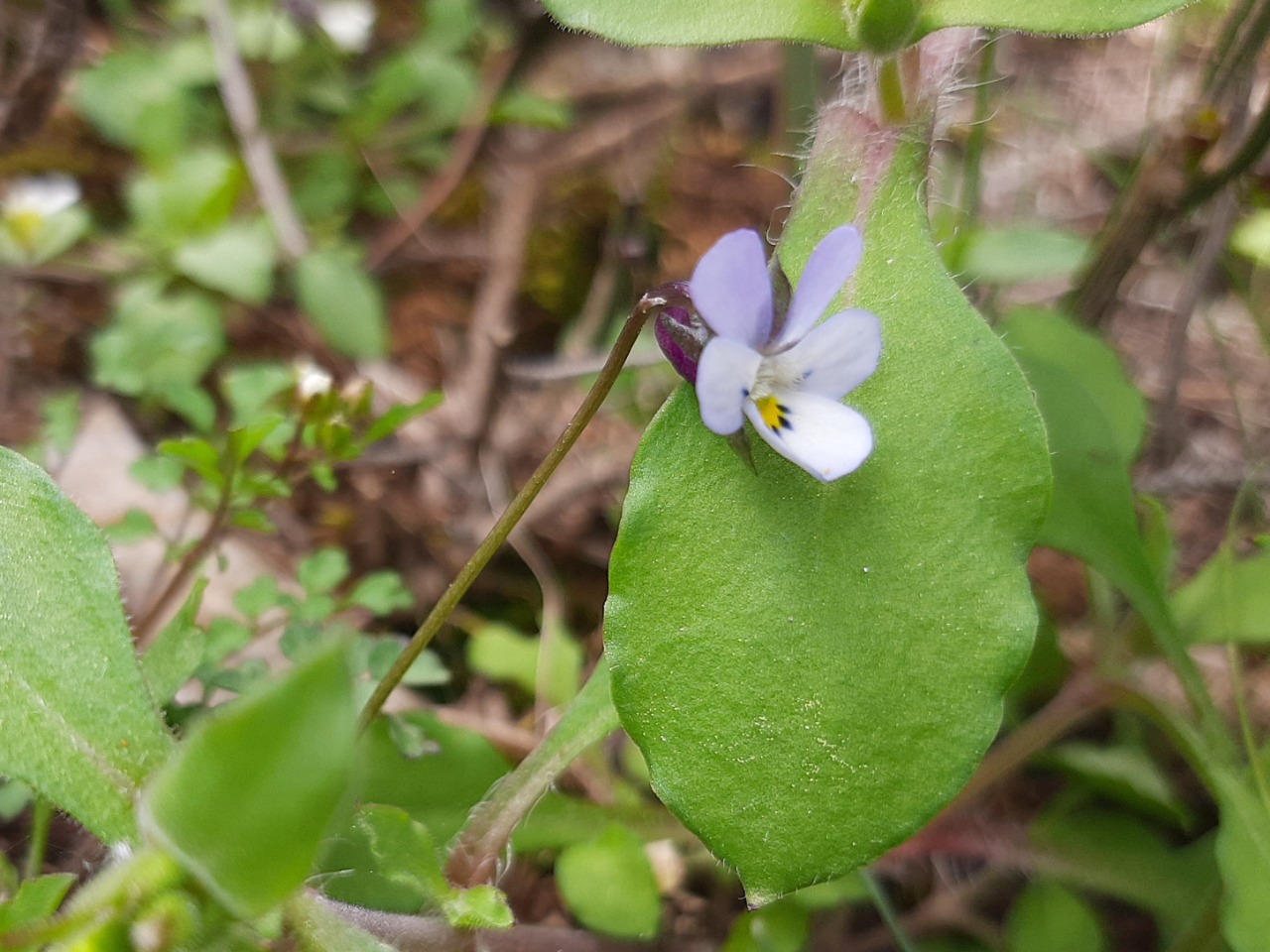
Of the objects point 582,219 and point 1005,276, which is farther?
point 582,219

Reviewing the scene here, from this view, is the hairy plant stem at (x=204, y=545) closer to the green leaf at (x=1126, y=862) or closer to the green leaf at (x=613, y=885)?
the green leaf at (x=613, y=885)

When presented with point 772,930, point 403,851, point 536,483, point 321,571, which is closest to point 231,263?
point 321,571

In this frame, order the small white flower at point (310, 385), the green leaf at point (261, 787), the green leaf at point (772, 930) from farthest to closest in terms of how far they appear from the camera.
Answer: the small white flower at point (310, 385)
the green leaf at point (772, 930)
the green leaf at point (261, 787)

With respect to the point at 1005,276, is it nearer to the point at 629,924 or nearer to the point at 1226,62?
the point at 1226,62

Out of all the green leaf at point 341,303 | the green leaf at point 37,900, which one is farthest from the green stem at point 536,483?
the green leaf at point 341,303

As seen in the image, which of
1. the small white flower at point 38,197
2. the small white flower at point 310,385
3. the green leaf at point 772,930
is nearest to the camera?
the green leaf at point 772,930

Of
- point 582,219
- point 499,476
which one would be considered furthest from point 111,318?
point 582,219

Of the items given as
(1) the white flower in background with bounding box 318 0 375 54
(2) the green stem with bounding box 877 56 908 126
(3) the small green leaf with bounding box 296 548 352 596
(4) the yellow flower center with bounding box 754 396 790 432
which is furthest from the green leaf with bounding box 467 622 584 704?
(1) the white flower in background with bounding box 318 0 375 54
